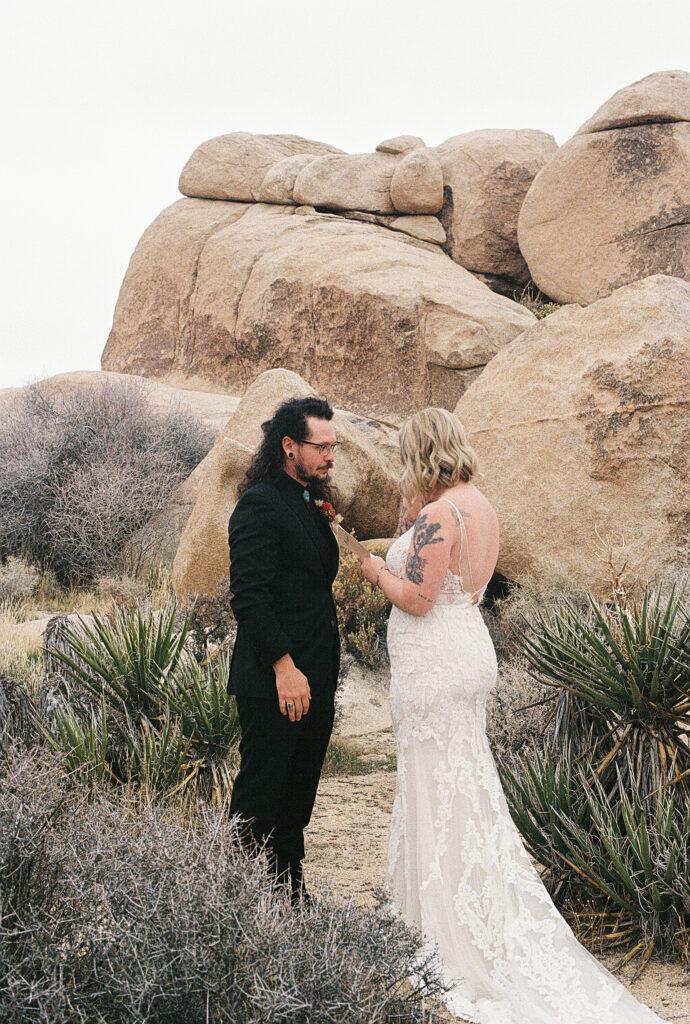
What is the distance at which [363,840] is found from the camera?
17.6ft

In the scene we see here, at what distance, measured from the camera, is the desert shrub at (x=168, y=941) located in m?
Result: 2.29

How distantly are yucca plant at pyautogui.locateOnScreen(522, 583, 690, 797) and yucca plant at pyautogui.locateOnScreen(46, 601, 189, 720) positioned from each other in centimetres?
205

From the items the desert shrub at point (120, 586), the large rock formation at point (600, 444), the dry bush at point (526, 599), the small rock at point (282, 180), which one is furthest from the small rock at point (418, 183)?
the dry bush at point (526, 599)

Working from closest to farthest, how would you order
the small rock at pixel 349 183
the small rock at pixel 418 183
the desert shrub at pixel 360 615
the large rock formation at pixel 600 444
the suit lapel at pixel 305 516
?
1. the suit lapel at pixel 305 516
2. the large rock formation at pixel 600 444
3. the desert shrub at pixel 360 615
4. the small rock at pixel 418 183
5. the small rock at pixel 349 183

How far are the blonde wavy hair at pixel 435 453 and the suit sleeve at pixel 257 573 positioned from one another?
538 mm

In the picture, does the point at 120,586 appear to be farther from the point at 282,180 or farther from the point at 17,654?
the point at 282,180

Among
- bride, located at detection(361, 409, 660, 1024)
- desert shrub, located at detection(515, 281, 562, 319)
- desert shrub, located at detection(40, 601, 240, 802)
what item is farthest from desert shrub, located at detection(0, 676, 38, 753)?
desert shrub, located at detection(515, 281, 562, 319)

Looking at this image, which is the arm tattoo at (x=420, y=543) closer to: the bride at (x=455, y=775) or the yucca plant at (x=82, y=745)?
the bride at (x=455, y=775)

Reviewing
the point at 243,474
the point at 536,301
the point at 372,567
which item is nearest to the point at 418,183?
the point at 536,301

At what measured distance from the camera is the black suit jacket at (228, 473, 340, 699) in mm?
3455

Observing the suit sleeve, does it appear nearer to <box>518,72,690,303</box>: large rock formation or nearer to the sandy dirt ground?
the sandy dirt ground

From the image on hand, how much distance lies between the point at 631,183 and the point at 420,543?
12355mm

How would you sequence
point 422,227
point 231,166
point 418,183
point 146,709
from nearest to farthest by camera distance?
point 146,709
point 418,183
point 422,227
point 231,166

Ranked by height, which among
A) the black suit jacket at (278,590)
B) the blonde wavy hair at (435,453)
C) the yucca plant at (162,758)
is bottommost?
the yucca plant at (162,758)
